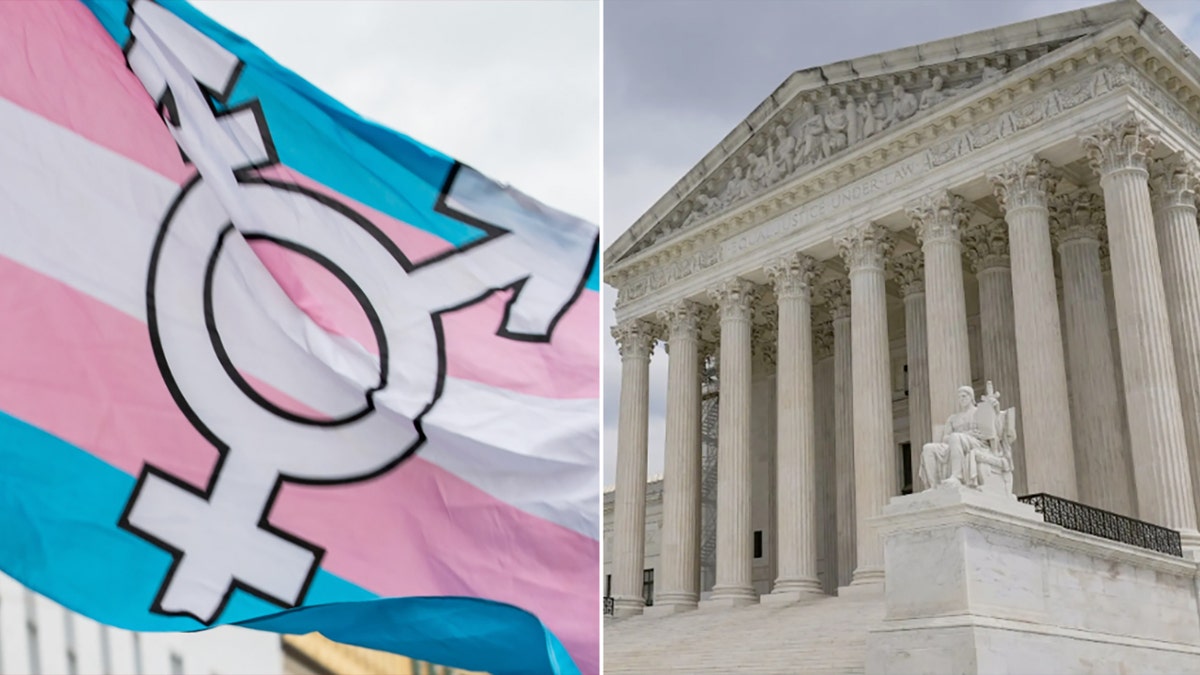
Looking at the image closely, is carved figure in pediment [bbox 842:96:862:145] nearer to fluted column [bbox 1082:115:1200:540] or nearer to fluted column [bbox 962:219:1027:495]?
fluted column [bbox 962:219:1027:495]

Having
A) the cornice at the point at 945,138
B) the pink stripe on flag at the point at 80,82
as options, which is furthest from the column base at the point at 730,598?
the pink stripe on flag at the point at 80,82

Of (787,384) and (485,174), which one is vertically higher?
(787,384)

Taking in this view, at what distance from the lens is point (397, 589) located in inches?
167

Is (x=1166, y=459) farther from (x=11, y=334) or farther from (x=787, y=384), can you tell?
(x=11, y=334)

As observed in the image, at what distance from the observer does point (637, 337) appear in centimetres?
4188

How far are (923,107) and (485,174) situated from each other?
29533 millimetres

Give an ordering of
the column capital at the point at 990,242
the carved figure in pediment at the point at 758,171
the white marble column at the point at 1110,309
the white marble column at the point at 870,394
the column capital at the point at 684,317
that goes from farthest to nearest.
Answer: the column capital at the point at 684,317, the carved figure in pediment at the point at 758,171, the column capital at the point at 990,242, the white marble column at the point at 1110,309, the white marble column at the point at 870,394

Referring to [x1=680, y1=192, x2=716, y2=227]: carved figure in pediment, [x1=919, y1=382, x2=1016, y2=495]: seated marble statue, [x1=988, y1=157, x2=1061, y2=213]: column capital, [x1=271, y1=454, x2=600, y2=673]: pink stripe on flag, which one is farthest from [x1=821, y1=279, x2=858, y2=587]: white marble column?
[x1=271, y1=454, x2=600, y2=673]: pink stripe on flag

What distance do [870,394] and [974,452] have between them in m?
11.5

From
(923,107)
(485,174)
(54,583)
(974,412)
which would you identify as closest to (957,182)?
(923,107)

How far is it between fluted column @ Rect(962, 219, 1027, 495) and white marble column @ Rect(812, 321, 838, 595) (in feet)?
21.4

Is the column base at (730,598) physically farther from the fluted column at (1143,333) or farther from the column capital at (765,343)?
the fluted column at (1143,333)

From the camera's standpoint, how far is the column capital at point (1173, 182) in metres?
28.3

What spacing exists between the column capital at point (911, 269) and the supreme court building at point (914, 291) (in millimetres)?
142
